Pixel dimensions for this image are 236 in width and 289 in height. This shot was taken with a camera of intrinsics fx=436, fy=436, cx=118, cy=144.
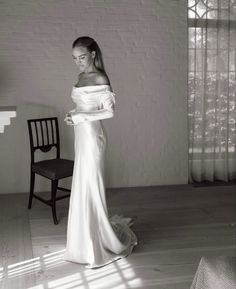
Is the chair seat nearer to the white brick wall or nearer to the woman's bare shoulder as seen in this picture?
the white brick wall

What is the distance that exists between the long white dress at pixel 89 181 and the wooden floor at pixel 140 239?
0.37ft

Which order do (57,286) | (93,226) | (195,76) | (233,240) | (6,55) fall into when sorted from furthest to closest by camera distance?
(195,76) → (6,55) → (233,240) → (93,226) → (57,286)

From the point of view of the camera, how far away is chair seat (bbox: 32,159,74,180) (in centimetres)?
374

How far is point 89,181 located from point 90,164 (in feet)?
0.39

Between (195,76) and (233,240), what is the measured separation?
2.12 metres

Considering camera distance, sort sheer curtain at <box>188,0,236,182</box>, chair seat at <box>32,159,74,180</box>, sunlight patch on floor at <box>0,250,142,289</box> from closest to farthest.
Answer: sunlight patch on floor at <box>0,250,142,289</box> → chair seat at <box>32,159,74,180</box> → sheer curtain at <box>188,0,236,182</box>

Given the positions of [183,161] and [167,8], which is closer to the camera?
[167,8]

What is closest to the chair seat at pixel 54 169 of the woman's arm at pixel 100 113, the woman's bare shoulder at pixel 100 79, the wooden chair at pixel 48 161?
the wooden chair at pixel 48 161

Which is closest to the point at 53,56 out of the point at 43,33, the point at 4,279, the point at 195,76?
the point at 43,33

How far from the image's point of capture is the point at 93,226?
304cm

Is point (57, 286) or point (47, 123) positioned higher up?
point (47, 123)

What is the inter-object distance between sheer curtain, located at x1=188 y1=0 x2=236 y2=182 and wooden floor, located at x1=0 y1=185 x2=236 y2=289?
36cm

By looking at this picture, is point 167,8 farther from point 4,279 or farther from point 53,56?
point 4,279

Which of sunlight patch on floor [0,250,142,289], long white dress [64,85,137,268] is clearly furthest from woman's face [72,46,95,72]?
sunlight patch on floor [0,250,142,289]
